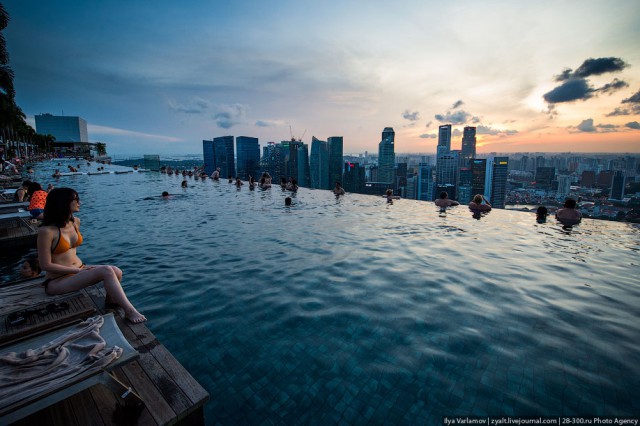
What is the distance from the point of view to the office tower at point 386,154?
6361 inches

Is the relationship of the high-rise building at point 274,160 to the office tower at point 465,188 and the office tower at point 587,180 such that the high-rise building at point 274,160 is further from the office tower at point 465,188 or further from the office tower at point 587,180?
the office tower at point 587,180

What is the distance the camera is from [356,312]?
601 cm

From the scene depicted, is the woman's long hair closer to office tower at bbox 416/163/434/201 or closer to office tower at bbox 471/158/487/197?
office tower at bbox 471/158/487/197

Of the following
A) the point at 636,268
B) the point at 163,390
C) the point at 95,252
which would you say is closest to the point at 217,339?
the point at 163,390

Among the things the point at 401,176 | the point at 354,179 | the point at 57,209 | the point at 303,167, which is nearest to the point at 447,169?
the point at 401,176

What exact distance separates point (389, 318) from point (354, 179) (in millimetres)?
125336

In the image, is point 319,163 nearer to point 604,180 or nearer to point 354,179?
point 354,179

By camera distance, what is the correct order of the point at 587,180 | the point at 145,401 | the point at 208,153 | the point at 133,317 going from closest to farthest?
the point at 145,401 → the point at 133,317 → the point at 587,180 → the point at 208,153

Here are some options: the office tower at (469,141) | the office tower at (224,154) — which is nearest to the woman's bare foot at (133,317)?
the office tower at (224,154)

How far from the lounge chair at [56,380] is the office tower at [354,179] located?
118 m

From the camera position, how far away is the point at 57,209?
14.4 ft

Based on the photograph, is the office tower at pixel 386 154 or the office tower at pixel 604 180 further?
the office tower at pixel 386 154

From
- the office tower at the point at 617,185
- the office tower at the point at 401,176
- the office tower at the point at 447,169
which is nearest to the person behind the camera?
the office tower at the point at 617,185

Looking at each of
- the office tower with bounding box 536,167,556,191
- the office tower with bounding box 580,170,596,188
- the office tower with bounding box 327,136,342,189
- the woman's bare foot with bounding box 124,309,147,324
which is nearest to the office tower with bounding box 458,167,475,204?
the office tower with bounding box 536,167,556,191
